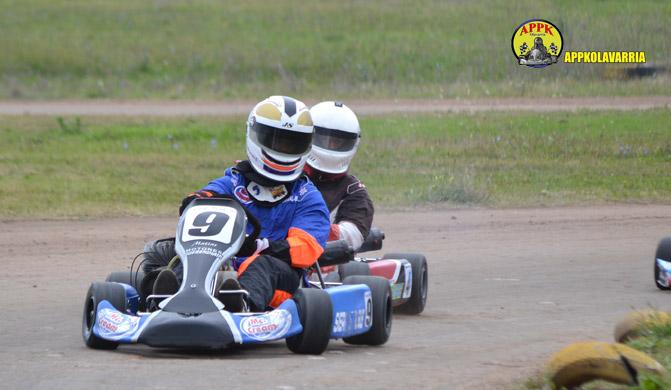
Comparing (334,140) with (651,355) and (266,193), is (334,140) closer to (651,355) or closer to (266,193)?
(266,193)

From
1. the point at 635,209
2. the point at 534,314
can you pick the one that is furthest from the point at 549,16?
the point at 534,314

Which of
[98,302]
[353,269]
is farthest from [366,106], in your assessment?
[98,302]

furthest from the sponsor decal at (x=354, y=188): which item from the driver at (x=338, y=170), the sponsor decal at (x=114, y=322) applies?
the sponsor decal at (x=114, y=322)

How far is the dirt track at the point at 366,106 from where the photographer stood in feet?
75.3

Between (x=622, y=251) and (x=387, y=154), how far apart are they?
7.34 meters

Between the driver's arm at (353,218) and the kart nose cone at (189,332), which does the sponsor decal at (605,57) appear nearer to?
the driver's arm at (353,218)

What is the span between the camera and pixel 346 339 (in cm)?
728

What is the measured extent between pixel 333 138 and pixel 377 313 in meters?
2.18

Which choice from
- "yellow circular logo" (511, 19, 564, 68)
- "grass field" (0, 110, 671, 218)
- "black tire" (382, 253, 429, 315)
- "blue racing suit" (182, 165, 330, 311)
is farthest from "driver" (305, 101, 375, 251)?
"yellow circular logo" (511, 19, 564, 68)

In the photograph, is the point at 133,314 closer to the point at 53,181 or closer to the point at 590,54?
the point at 53,181

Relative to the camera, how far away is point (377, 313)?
7.17 meters

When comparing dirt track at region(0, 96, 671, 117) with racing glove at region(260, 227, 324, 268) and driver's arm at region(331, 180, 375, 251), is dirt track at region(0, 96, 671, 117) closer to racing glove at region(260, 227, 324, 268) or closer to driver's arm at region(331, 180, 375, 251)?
driver's arm at region(331, 180, 375, 251)

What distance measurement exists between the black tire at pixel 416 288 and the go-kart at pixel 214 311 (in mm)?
1639

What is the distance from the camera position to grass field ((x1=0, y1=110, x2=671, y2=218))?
52.0 feet
